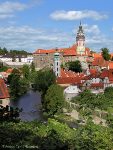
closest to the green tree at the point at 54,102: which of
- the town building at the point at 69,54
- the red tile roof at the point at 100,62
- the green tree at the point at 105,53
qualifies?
the red tile roof at the point at 100,62

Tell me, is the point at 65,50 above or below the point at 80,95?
Result: above

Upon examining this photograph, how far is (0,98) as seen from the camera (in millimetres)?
21984

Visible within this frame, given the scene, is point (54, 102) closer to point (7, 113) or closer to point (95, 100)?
point (95, 100)

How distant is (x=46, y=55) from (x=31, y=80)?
24.4 m

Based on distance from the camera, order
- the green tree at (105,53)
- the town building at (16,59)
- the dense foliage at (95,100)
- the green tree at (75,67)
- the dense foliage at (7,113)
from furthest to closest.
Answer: the town building at (16,59)
the green tree at (105,53)
the green tree at (75,67)
the dense foliage at (95,100)
the dense foliage at (7,113)

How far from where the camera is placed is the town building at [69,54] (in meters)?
77.8

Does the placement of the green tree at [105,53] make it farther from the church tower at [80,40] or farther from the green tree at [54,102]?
the green tree at [54,102]

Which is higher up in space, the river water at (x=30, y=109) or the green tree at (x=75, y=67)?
the green tree at (x=75, y=67)

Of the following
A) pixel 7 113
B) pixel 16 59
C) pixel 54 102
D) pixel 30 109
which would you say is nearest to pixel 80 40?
pixel 16 59

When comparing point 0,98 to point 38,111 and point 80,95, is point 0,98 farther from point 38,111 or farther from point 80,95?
point 80,95

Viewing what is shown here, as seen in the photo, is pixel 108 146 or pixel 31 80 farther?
pixel 31 80

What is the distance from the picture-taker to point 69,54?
7931cm

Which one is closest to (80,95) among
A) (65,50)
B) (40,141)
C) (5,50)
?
(40,141)

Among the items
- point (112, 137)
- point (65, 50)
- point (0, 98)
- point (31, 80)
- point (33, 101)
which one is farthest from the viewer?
point (65, 50)
